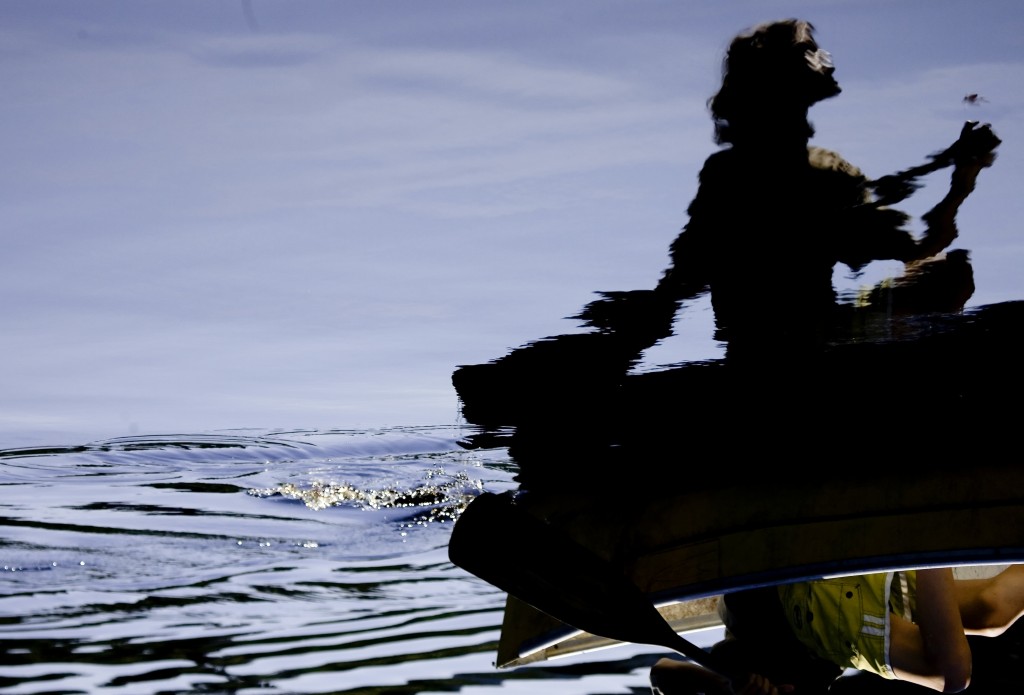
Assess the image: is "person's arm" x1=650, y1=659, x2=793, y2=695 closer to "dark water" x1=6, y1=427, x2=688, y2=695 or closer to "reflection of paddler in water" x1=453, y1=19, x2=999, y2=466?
"dark water" x1=6, y1=427, x2=688, y2=695

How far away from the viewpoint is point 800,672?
3045 millimetres

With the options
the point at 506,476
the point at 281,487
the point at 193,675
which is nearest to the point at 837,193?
the point at 506,476

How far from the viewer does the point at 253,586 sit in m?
7.89

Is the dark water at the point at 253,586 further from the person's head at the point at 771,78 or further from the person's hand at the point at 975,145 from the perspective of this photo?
the person's hand at the point at 975,145

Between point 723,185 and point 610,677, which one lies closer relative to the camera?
point 723,185

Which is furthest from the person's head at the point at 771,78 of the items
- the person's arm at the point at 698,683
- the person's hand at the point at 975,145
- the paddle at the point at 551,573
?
the person's arm at the point at 698,683

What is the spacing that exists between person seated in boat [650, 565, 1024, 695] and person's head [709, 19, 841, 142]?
3.84ft

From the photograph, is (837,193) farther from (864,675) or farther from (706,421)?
(864,675)

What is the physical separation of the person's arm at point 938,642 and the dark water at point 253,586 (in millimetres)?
1157

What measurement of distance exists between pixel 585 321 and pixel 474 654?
11.3ft

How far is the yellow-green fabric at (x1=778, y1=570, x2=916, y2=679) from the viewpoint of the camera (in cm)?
287

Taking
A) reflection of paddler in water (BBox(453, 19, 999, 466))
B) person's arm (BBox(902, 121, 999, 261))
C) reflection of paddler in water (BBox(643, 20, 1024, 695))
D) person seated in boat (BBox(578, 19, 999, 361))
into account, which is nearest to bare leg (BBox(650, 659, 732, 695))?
reflection of paddler in water (BBox(643, 20, 1024, 695))

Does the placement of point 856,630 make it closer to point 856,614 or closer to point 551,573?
point 856,614

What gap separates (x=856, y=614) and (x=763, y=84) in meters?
1.38
